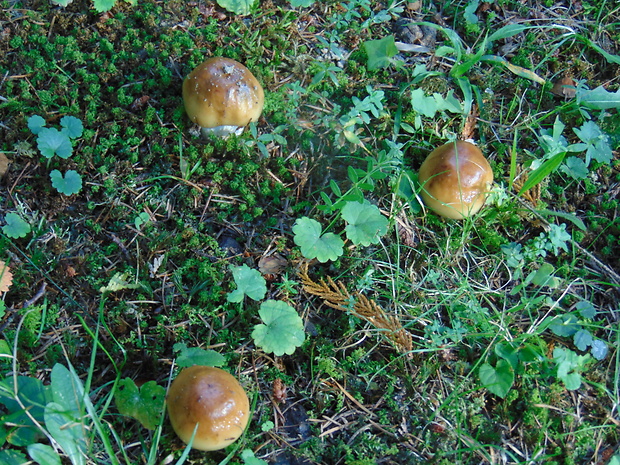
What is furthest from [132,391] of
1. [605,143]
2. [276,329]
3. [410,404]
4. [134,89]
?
[605,143]

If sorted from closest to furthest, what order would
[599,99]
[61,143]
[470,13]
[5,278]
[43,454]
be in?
1. [43,454]
2. [5,278]
3. [61,143]
4. [599,99]
5. [470,13]

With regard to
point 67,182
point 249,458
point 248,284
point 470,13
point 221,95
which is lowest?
point 249,458

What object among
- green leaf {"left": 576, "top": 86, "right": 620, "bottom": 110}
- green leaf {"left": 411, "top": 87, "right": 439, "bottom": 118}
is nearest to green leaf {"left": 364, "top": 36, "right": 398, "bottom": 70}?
green leaf {"left": 411, "top": 87, "right": 439, "bottom": 118}

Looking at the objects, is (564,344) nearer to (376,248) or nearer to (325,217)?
(376,248)

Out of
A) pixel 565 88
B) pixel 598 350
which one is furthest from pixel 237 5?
pixel 598 350

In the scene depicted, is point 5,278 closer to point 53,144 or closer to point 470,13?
point 53,144

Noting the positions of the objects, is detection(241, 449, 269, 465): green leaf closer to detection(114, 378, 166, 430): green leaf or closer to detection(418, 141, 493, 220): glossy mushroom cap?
detection(114, 378, 166, 430): green leaf
